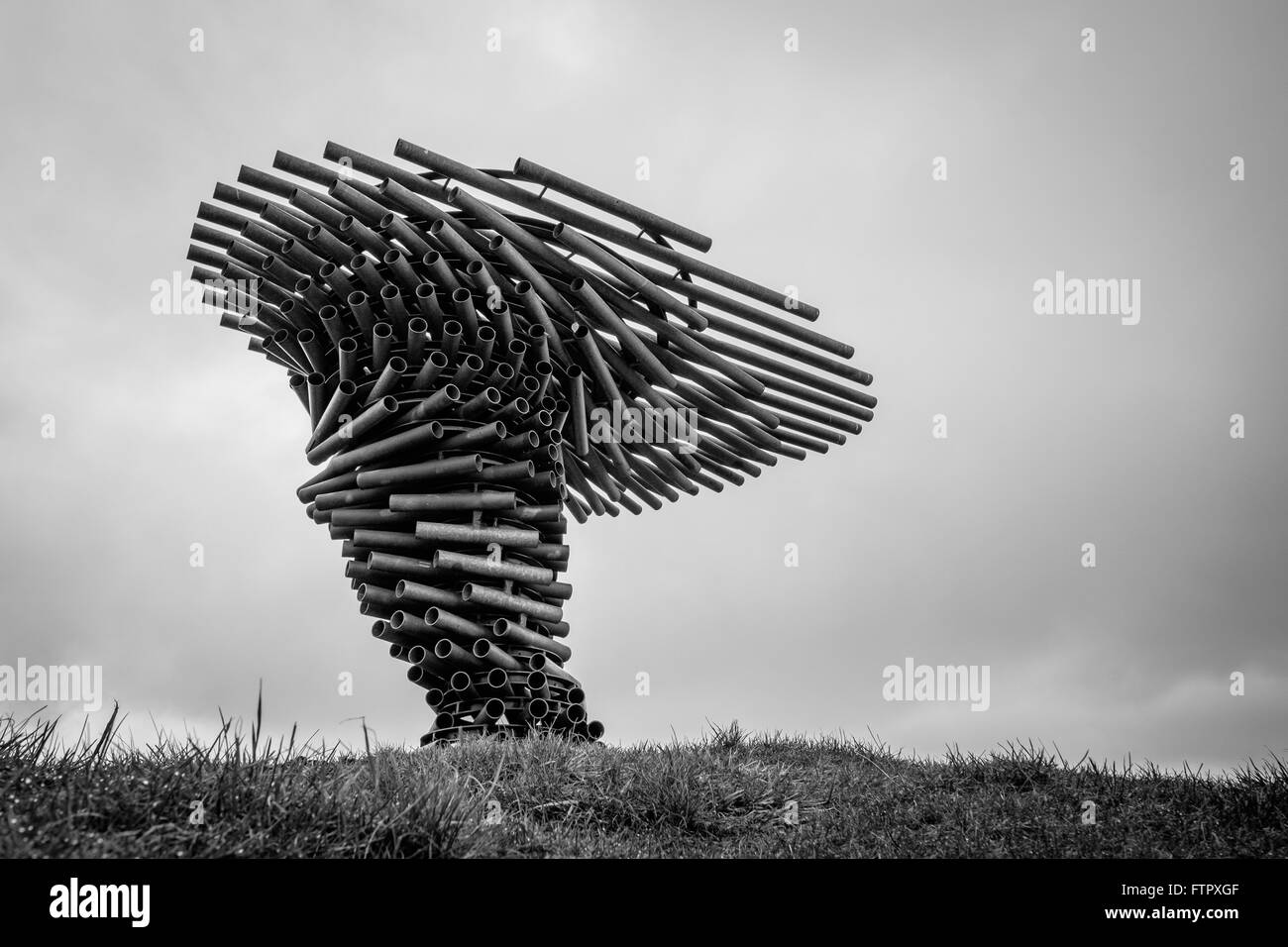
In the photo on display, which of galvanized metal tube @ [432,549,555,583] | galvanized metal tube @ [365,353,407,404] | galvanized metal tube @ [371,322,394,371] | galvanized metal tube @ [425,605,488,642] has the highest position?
galvanized metal tube @ [371,322,394,371]

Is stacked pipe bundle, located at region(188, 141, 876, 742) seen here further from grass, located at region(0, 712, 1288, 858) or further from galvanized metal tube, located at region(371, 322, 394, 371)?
grass, located at region(0, 712, 1288, 858)

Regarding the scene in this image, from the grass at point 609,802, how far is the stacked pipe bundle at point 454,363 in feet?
6.42

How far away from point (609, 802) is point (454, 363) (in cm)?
485

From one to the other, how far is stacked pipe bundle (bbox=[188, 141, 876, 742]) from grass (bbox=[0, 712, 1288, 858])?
1.96m

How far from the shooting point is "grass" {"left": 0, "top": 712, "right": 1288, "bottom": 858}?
3.77m

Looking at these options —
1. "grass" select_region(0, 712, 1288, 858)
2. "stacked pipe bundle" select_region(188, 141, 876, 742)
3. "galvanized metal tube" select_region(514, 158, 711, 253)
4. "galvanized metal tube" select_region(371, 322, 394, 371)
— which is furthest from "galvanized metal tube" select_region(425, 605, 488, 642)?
"galvanized metal tube" select_region(514, 158, 711, 253)

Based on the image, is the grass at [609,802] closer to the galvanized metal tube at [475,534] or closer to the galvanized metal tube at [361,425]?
the galvanized metal tube at [475,534]

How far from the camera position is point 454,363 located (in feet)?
32.0

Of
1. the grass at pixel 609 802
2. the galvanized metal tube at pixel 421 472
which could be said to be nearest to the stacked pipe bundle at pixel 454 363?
the galvanized metal tube at pixel 421 472

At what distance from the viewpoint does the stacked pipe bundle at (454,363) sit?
373 inches

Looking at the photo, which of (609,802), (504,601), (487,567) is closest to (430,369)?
(487,567)
